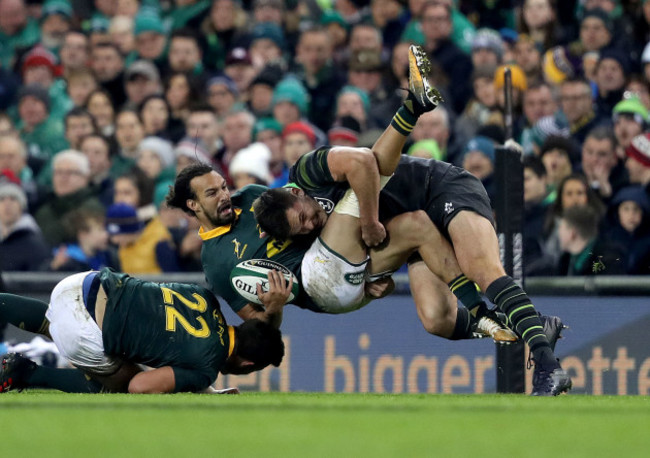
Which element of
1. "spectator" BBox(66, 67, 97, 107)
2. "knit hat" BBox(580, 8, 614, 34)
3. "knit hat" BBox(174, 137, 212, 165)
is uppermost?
"knit hat" BBox(580, 8, 614, 34)

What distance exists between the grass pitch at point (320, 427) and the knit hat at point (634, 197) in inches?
119

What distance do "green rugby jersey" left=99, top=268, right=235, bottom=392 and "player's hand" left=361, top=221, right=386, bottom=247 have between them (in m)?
1.00

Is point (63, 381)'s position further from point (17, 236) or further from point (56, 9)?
point (56, 9)

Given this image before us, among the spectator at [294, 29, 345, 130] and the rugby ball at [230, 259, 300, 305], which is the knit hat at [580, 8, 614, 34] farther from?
the rugby ball at [230, 259, 300, 305]

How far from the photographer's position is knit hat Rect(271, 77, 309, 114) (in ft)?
41.3

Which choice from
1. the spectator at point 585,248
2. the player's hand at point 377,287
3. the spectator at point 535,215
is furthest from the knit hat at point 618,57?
the player's hand at point 377,287

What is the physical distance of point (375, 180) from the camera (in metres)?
7.45

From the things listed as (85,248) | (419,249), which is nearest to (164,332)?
(419,249)

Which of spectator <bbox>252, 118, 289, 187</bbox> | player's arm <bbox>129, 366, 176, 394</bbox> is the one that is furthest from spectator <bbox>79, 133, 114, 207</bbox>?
player's arm <bbox>129, 366, 176, 394</bbox>

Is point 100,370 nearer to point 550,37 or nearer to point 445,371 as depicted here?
point 445,371

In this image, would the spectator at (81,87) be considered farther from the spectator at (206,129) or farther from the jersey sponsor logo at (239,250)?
the jersey sponsor logo at (239,250)

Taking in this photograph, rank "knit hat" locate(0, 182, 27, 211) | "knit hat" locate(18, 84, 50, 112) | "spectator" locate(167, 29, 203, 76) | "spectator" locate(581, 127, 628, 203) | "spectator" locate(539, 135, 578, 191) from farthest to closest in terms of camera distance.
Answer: "spectator" locate(167, 29, 203, 76) < "knit hat" locate(18, 84, 50, 112) < "knit hat" locate(0, 182, 27, 211) < "spectator" locate(539, 135, 578, 191) < "spectator" locate(581, 127, 628, 203)

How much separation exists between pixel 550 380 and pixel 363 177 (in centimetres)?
150

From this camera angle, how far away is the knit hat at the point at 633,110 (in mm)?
10766
